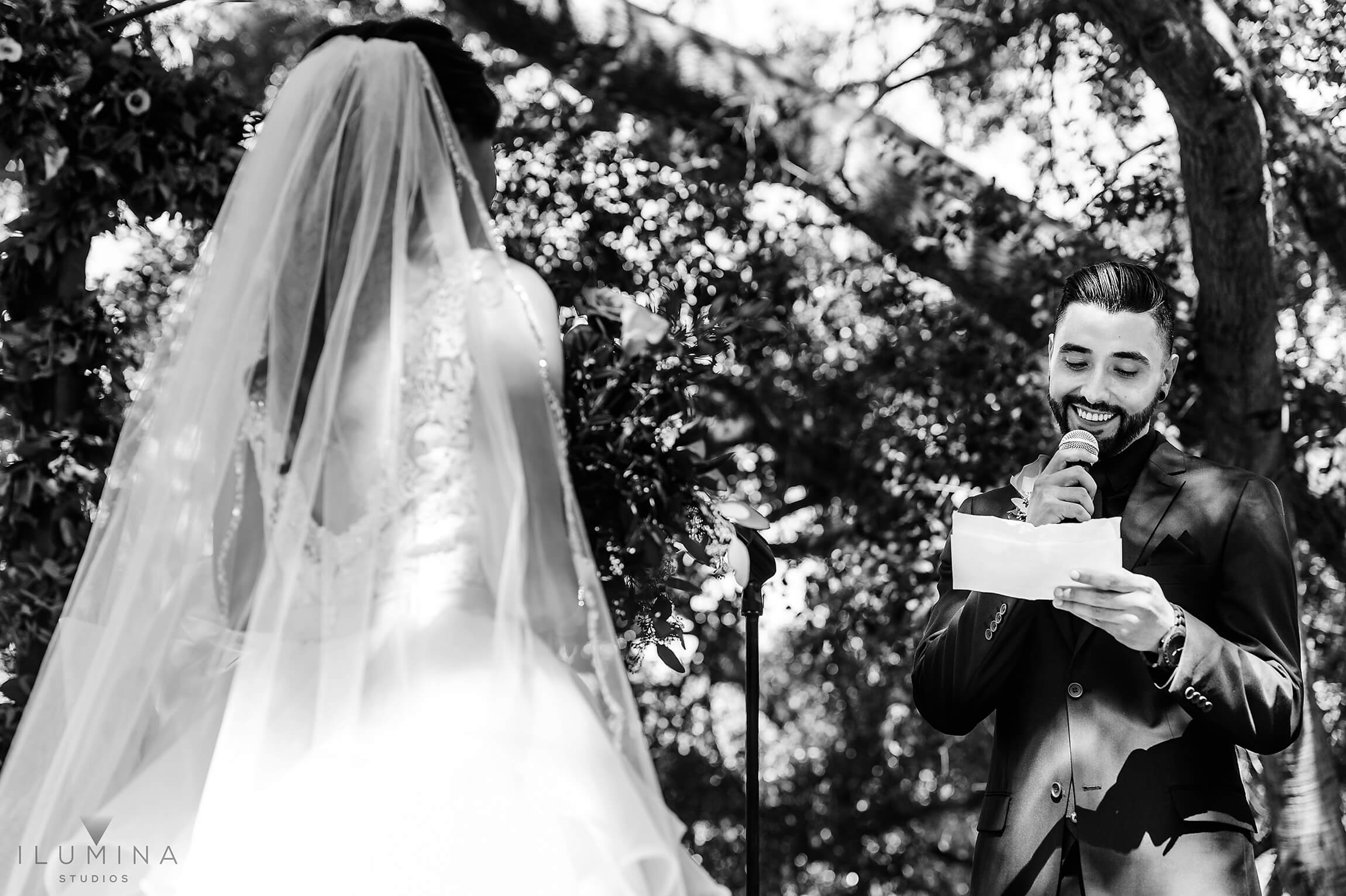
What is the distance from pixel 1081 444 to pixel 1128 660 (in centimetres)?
42

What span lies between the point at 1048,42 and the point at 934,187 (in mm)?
1456

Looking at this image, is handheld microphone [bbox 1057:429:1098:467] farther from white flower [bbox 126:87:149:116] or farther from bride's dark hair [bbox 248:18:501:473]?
white flower [bbox 126:87:149:116]

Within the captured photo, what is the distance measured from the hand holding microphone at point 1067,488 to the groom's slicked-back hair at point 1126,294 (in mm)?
353

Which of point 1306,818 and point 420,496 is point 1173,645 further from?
point 1306,818

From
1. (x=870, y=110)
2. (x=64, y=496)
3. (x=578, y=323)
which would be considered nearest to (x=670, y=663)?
(x=578, y=323)

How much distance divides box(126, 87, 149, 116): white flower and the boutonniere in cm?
267

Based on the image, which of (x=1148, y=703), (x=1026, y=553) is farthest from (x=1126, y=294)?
(x=1148, y=703)

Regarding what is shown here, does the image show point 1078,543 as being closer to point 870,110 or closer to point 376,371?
point 376,371

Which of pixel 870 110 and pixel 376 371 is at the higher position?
pixel 870 110

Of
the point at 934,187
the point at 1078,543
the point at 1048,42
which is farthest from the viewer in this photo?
the point at 1048,42

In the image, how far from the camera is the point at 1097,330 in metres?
2.38

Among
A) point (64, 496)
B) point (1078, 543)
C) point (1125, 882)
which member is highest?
point (64, 496)

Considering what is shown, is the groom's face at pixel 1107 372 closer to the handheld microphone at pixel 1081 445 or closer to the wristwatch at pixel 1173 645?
the handheld microphone at pixel 1081 445

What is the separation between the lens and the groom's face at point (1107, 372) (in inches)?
93.2
